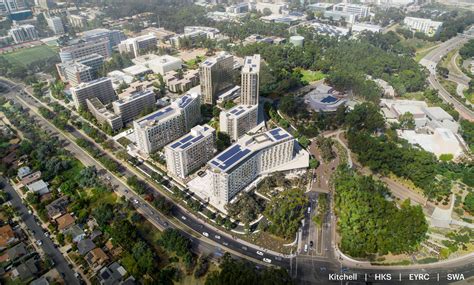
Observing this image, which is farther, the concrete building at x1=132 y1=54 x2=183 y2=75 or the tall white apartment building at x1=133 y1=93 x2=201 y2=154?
the concrete building at x1=132 y1=54 x2=183 y2=75

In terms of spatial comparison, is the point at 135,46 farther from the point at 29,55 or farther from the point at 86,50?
the point at 29,55

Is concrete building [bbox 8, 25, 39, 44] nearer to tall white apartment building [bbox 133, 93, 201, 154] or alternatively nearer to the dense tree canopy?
tall white apartment building [bbox 133, 93, 201, 154]

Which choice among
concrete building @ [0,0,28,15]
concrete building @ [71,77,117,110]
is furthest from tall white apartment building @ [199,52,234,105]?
concrete building @ [0,0,28,15]

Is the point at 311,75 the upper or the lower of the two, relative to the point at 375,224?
upper

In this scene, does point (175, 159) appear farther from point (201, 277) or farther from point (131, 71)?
point (131, 71)

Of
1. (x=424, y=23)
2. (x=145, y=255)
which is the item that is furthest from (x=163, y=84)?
(x=424, y=23)

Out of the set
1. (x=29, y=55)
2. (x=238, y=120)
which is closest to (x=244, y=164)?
(x=238, y=120)
